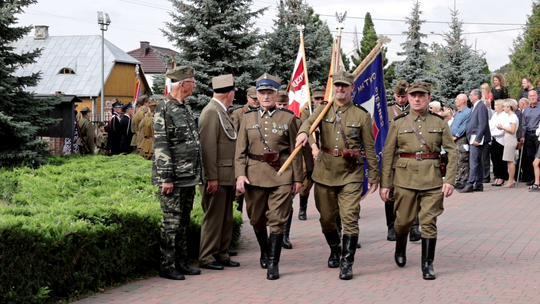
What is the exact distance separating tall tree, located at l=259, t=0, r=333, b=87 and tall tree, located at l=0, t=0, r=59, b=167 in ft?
44.6

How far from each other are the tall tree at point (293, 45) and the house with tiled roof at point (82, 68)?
33.0m

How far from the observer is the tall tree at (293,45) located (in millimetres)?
26750

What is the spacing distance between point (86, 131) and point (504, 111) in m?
10.5

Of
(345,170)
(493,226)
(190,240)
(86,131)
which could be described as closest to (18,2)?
(86,131)

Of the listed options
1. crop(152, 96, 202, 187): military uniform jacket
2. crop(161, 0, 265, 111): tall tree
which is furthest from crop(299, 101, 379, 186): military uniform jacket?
crop(161, 0, 265, 111): tall tree

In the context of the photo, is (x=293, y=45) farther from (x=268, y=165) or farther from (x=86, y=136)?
(x=268, y=165)

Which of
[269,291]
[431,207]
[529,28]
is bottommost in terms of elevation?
[269,291]

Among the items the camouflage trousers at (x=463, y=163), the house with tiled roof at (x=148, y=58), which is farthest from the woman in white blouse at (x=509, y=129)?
the house with tiled roof at (x=148, y=58)

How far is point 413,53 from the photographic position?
3394 centimetres

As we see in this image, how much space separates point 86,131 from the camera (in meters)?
16.5

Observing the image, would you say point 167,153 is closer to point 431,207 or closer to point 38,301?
point 38,301

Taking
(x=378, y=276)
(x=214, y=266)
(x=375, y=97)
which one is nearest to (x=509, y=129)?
(x=375, y=97)

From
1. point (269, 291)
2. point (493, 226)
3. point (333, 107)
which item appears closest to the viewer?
point (269, 291)

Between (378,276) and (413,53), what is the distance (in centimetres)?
2883
